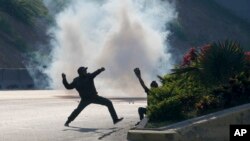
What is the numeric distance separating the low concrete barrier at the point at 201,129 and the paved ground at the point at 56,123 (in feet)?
6.39

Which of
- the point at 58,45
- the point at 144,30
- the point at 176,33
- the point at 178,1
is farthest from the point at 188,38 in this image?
the point at 144,30

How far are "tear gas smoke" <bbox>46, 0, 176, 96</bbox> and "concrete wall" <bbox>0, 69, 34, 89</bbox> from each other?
1.46 meters

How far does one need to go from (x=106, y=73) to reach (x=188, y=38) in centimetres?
2950

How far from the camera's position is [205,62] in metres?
14.0

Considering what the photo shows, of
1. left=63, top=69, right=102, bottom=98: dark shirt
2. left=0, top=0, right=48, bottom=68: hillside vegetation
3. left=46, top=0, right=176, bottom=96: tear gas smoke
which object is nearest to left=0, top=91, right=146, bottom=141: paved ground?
left=63, top=69, right=102, bottom=98: dark shirt

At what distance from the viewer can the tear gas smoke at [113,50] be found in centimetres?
3772

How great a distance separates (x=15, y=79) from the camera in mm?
39656

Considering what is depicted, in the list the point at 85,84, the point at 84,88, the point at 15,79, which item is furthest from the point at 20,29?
the point at 85,84

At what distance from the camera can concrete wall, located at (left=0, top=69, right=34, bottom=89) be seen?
38438 mm

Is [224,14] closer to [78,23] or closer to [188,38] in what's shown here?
[188,38]

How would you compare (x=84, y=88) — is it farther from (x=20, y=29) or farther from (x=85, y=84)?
(x=20, y=29)

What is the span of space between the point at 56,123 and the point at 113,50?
22983 mm

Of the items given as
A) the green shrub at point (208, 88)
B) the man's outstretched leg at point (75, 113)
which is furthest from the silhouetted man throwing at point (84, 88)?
the green shrub at point (208, 88)

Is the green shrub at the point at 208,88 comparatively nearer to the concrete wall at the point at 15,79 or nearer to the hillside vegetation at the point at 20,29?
the concrete wall at the point at 15,79
